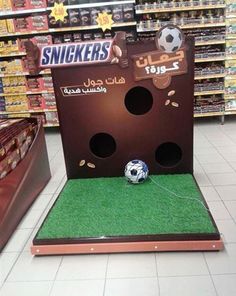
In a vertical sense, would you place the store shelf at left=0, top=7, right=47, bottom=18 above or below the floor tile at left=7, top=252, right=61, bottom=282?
above

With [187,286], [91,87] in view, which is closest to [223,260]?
[187,286]

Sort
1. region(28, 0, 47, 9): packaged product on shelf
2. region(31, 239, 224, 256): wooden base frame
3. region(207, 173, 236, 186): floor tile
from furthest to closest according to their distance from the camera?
region(28, 0, 47, 9): packaged product on shelf → region(207, 173, 236, 186): floor tile → region(31, 239, 224, 256): wooden base frame

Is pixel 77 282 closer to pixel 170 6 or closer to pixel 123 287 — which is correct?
pixel 123 287

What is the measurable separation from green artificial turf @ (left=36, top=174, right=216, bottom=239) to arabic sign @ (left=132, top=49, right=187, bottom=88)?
2.91 feet

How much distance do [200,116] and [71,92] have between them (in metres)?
2.66

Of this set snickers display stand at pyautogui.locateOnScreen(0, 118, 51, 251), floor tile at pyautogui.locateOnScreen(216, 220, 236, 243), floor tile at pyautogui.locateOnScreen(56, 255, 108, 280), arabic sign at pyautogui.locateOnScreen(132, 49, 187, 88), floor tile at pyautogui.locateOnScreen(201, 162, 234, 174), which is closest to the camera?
floor tile at pyautogui.locateOnScreen(56, 255, 108, 280)

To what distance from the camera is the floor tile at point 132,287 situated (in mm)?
1813

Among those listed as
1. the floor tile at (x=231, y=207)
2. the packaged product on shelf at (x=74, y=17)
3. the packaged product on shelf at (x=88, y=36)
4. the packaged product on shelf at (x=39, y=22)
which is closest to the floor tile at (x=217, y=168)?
the floor tile at (x=231, y=207)

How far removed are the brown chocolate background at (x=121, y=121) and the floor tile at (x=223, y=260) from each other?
109cm

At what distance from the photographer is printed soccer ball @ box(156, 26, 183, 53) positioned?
8.59 feet

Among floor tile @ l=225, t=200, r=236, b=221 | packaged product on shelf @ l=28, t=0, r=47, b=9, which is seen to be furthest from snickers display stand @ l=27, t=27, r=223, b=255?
packaged product on shelf @ l=28, t=0, r=47, b=9

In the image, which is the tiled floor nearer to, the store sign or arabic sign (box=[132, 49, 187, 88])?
arabic sign (box=[132, 49, 187, 88])

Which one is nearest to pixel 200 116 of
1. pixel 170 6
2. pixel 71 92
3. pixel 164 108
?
pixel 170 6

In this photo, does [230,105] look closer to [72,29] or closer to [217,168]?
[217,168]
